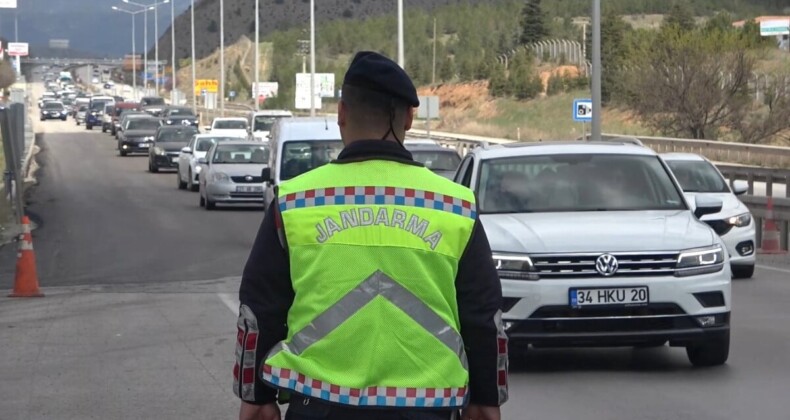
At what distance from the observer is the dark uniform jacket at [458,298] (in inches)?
158

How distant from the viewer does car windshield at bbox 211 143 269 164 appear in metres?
32.2

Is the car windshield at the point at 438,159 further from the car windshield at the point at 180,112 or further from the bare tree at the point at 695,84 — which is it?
the car windshield at the point at 180,112

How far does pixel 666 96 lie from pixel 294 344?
189ft

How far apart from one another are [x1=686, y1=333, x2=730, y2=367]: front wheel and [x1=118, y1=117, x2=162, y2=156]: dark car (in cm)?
4897

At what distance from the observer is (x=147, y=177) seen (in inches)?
1805

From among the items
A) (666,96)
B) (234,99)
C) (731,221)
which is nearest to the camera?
(731,221)

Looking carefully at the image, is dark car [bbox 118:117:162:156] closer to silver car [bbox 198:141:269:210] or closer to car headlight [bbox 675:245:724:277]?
silver car [bbox 198:141:269:210]

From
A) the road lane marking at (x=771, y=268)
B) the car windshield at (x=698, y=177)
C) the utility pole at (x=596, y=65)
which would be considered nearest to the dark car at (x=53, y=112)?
the utility pole at (x=596, y=65)

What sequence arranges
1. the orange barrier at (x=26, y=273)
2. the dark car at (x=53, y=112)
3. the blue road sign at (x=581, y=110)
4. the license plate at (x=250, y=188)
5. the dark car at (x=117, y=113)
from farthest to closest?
1. the dark car at (x=53, y=112)
2. the dark car at (x=117, y=113)
3. the blue road sign at (x=581, y=110)
4. the license plate at (x=250, y=188)
5. the orange barrier at (x=26, y=273)

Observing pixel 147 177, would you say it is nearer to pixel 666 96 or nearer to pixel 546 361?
pixel 666 96

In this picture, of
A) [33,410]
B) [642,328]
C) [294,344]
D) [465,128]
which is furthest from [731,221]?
[465,128]

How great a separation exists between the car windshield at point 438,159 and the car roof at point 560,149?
10891mm

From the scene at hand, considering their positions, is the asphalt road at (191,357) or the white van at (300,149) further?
the white van at (300,149)

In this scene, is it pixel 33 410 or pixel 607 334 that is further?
pixel 607 334
